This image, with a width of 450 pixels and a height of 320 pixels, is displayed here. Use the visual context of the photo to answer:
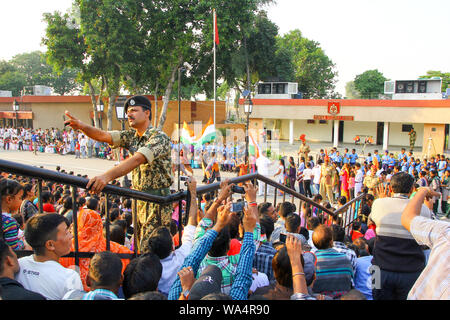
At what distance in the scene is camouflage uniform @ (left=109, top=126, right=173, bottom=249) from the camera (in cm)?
296

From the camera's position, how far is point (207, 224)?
2.98 metres

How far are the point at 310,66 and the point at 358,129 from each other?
14866 millimetres

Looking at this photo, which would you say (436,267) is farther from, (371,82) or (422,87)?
(371,82)

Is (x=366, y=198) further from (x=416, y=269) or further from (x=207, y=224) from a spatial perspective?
(x=207, y=224)

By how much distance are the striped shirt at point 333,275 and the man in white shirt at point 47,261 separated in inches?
75.8

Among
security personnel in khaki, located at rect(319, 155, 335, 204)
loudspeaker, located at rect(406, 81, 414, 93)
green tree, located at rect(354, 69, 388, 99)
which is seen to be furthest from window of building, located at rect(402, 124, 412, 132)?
security personnel in khaki, located at rect(319, 155, 335, 204)

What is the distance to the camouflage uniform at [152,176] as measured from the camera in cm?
296

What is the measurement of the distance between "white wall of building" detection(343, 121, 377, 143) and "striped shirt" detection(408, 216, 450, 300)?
34270 millimetres

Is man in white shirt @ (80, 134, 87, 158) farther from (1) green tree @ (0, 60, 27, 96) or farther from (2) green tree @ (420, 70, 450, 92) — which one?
(2) green tree @ (420, 70, 450, 92)

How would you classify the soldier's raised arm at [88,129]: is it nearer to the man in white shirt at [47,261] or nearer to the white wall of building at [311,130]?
the man in white shirt at [47,261]
